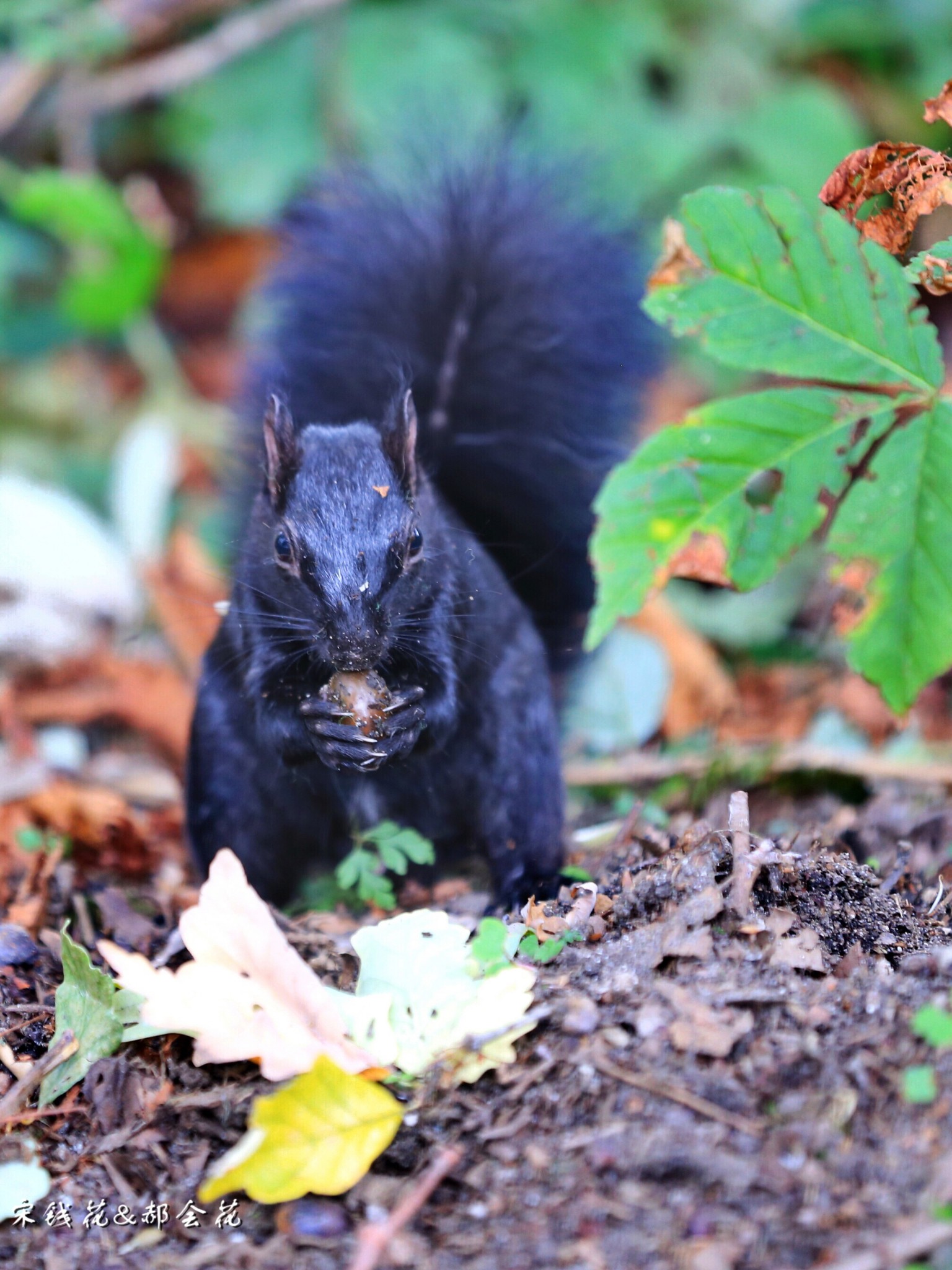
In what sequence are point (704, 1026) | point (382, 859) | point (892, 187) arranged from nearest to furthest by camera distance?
1. point (704, 1026)
2. point (892, 187)
3. point (382, 859)

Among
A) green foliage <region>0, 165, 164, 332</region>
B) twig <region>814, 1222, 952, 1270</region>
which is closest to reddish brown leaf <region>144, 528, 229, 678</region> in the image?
green foliage <region>0, 165, 164, 332</region>

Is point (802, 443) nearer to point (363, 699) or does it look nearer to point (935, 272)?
point (935, 272)

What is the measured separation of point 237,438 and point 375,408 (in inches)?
16.6

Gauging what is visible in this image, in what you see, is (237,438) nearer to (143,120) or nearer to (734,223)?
(734,223)

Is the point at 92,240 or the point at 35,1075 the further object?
the point at 92,240

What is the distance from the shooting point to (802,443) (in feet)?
5.44

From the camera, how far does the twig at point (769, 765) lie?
2562 millimetres

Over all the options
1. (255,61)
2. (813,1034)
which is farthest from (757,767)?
(255,61)

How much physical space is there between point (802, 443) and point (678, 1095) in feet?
2.48

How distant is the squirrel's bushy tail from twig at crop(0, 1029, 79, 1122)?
115 cm

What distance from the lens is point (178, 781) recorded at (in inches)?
116

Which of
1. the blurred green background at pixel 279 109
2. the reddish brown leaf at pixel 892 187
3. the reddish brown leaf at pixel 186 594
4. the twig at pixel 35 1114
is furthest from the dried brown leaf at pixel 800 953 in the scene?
the blurred green background at pixel 279 109

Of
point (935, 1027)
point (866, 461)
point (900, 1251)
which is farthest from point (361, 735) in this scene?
point (866, 461)

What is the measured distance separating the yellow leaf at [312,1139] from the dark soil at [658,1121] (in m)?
0.04
